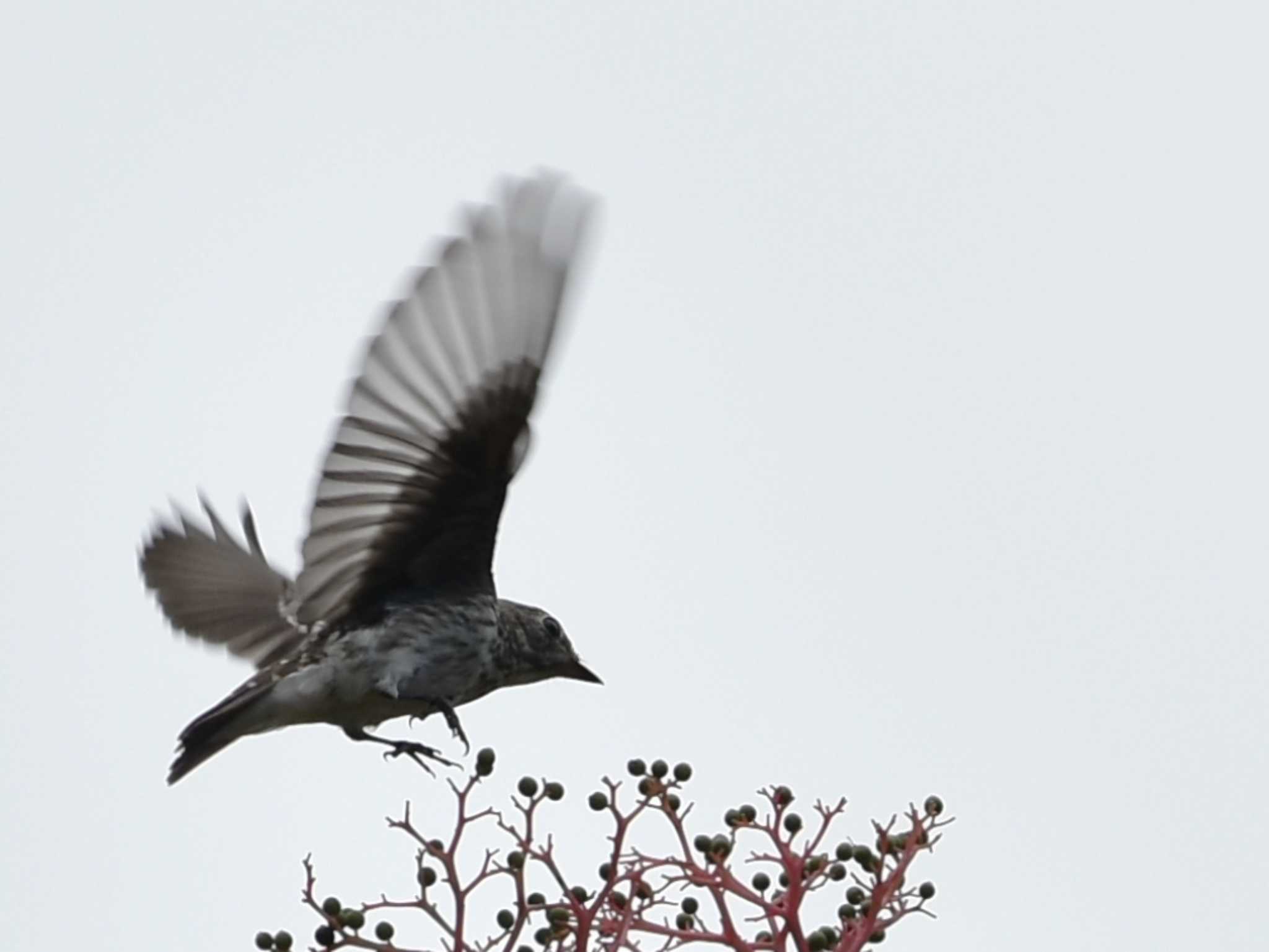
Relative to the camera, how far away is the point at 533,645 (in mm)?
9320

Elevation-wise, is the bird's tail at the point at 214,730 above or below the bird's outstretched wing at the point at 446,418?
below

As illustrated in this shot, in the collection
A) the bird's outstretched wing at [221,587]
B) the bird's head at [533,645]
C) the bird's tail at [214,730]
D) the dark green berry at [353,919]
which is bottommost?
the dark green berry at [353,919]

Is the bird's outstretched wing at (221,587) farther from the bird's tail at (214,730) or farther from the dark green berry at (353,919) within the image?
the dark green berry at (353,919)

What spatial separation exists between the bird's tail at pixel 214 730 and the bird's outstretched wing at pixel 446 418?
613 millimetres

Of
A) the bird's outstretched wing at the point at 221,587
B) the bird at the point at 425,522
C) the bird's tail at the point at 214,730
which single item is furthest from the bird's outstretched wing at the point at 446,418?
the bird's outstretched wing at the point at 221,587

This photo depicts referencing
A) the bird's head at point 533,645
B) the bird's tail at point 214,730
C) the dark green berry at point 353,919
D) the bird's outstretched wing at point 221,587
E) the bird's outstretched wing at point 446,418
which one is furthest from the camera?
the bird's outstretched wing at point 221,587

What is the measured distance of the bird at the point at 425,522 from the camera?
766 centimetres

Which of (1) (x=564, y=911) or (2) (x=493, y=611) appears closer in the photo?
(1) (x=564, y=911)

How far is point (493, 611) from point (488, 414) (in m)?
1.13

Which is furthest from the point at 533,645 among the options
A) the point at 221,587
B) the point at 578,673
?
the point at 221,587

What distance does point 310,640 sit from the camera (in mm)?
8961

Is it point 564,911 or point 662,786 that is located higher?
point 662,786

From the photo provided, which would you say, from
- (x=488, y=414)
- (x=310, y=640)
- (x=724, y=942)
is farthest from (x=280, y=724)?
(x=724, y=942)

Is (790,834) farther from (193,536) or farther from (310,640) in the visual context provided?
(193,536)
